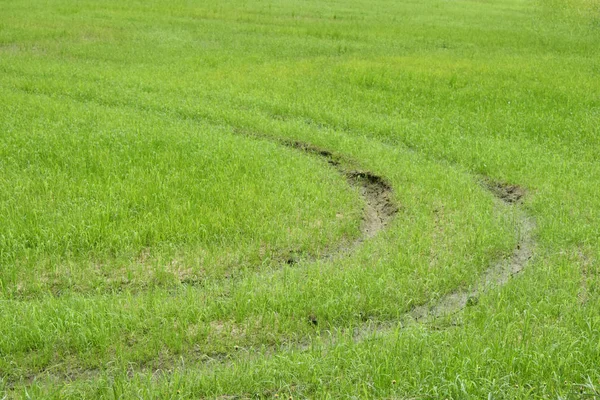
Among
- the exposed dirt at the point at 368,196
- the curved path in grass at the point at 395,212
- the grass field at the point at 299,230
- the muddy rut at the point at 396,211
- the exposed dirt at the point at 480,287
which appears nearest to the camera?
the grass field at the point at 299,230

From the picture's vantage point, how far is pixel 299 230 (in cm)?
947

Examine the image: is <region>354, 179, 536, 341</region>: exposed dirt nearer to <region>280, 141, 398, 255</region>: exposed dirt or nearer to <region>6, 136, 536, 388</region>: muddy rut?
<region>6, 136, 536, 388</region>: muddy rut

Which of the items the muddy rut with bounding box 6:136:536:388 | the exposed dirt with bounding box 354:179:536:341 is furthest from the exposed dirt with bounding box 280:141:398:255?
the exposed dirt with bounding box 354:179:536:341

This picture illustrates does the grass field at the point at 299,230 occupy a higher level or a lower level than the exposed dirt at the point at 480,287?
higher

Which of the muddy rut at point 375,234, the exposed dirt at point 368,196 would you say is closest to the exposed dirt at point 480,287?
the muddy rut at point 375,234

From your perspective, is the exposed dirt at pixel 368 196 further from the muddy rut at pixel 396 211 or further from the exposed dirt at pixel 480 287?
the exposed dirt at pixel 480 287

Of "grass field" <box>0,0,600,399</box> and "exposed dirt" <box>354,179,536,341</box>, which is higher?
"grass field" <box>0,0,600,399</box>

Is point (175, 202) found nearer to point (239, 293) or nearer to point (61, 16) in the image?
point (239, 293)

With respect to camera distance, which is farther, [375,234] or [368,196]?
[368,196]

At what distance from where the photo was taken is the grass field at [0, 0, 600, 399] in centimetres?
628

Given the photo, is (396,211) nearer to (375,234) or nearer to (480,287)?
(375,234)

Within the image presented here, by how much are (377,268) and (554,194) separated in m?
4.24

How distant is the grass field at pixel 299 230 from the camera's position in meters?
6.28

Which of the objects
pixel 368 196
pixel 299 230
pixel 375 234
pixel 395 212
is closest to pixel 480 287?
pixel 375 234
